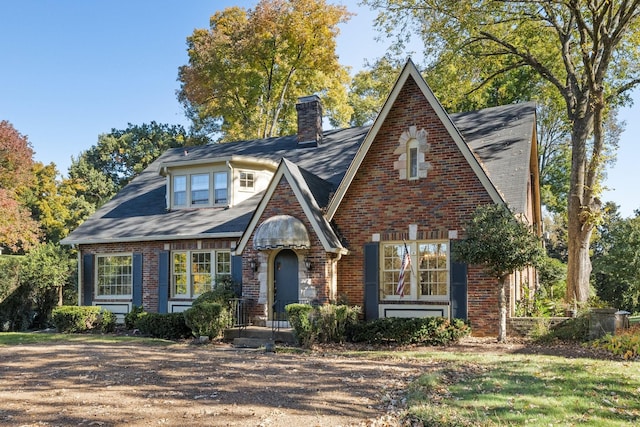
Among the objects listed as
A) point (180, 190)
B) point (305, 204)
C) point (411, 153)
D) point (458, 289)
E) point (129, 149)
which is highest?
point (129, 149)

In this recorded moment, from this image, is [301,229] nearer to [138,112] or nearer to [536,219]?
[536,219]

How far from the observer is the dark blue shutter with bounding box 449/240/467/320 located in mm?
14742

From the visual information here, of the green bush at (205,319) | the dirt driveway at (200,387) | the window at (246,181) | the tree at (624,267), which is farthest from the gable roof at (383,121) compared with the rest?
the tree at (624,267)

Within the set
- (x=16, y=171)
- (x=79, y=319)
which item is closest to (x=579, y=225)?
(x=79, y=319)

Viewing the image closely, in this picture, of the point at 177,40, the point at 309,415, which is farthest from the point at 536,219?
the point at 177,40

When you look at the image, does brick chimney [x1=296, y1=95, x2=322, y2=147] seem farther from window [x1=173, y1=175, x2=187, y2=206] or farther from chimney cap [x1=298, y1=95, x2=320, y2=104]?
window [x1=173, y1=175, x2=187, y2=206]

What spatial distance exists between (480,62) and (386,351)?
13284 mm

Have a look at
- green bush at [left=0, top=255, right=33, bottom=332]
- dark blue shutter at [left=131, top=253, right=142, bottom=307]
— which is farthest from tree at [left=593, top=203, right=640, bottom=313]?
green bush at [left=0, top=255, right=33, bottom=332]

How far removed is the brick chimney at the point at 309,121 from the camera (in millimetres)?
21922

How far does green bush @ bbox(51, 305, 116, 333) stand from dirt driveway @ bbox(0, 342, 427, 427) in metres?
5.41

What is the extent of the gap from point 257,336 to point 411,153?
6730mm

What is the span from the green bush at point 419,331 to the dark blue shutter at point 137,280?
9.00m

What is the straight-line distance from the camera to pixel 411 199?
15.8m

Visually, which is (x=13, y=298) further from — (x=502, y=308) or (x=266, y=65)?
(x=266, y=65)
